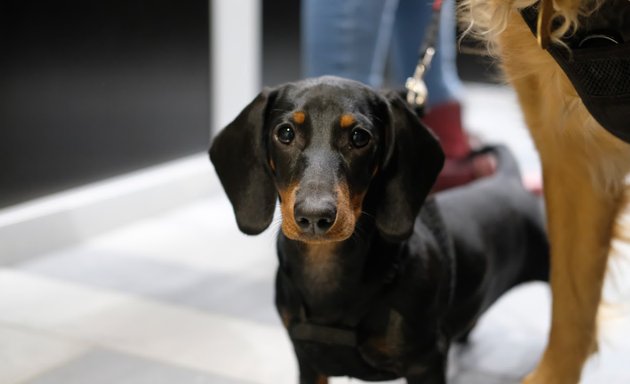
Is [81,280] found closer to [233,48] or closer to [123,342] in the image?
[123,342]

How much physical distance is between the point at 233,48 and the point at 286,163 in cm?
225

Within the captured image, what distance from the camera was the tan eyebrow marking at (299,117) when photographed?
4.01 feet

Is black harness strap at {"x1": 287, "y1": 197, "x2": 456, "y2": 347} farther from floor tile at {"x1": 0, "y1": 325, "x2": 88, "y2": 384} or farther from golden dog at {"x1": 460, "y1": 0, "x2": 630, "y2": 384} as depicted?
floor tile at {"x1": 0, "y1": 325, "x2": 88, "y2": 384}

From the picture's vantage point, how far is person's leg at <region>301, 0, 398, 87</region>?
1874mm

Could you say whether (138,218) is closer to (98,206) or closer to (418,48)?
(98,206)

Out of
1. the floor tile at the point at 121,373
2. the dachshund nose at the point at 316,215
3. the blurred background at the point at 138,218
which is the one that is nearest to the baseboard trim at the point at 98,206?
the blurred background at the point at 138,218

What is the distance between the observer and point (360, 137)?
48.5 inches

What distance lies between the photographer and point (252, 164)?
1313 mm

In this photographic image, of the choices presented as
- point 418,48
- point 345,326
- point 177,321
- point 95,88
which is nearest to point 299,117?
point 345,326

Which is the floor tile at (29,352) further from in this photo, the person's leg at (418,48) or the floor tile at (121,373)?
the person's leg at (418,48)

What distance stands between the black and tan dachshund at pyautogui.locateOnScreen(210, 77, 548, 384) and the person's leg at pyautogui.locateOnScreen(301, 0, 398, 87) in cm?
60

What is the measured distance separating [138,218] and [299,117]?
178cm

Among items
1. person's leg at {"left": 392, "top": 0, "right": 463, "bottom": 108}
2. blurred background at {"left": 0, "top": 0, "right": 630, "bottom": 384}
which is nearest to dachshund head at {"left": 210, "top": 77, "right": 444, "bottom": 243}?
blurred background at {"left": 0, "top": 0, "right": 630, "bottom": 384}

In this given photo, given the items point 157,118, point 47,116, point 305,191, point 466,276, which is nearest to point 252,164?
point 305,191
